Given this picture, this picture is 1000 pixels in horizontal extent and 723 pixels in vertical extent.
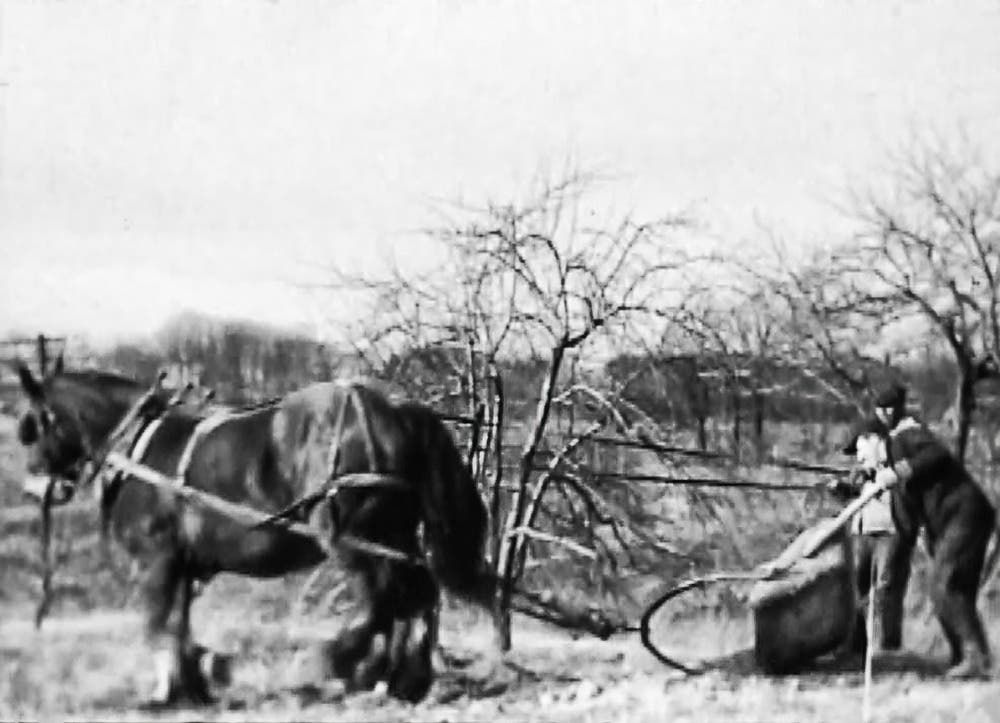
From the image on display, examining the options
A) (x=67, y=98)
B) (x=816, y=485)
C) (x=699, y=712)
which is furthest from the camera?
(x=816, y=485)

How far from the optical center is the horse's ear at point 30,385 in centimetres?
328

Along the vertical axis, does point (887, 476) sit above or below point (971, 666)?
above

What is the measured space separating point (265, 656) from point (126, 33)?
1.43 metres

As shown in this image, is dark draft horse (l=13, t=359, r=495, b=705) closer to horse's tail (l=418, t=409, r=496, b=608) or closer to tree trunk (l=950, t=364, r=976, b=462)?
horse's tail (l=418, t=409, r=496, b=608)

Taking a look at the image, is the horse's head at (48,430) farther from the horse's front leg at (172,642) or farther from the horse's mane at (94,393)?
the horse's front leg at (172,642)

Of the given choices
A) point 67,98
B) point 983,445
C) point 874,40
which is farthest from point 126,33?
point 983,445

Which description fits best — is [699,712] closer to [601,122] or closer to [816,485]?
[816,485]

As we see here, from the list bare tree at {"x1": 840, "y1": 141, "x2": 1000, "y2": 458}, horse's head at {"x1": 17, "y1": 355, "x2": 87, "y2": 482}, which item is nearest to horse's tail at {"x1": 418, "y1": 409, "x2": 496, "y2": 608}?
horse's head at {"x1": 17, "y1": 355, "x2": 87, "y2": 482}

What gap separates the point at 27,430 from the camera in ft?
10.8

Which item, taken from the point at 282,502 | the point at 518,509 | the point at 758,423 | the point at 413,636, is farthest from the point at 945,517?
the point at 282,502

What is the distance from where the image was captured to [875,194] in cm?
390

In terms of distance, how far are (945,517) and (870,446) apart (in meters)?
0.27

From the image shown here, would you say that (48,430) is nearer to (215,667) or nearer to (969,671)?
(215,667)

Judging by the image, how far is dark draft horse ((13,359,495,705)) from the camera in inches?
129
